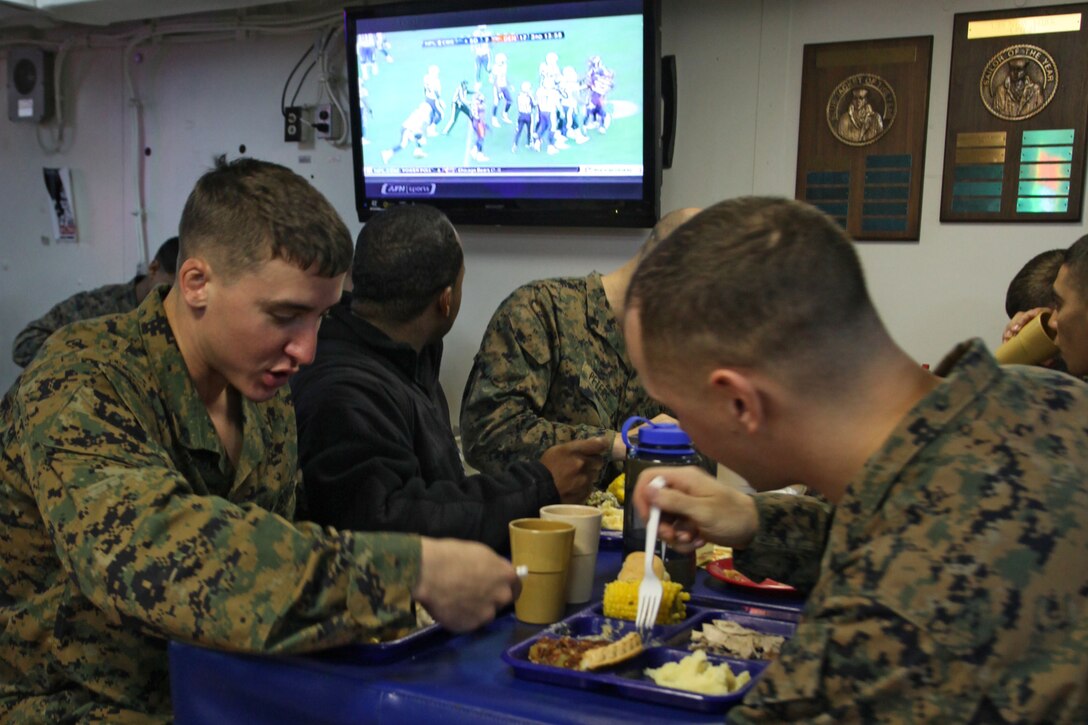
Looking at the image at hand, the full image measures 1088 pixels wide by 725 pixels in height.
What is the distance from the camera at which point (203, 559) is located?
1145 millimetres

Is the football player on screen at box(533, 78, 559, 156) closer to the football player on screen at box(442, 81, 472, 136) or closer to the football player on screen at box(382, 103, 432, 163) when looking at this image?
the football player on screen at box(442, 81, 472, 136)

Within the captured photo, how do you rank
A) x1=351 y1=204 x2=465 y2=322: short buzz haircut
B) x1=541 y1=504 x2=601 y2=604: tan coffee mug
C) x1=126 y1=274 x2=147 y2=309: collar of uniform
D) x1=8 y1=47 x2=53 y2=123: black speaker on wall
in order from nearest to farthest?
x1=541 y1=504 x2=601 y2=604: tan coffee mug
x1=351 y1=204 x2=465 y2=322: short buzz haircut
x1=126 y1=274 x2=147 y2=309: collar of uniform
x1=8 y1=47 x2=53 y2=123: black speaker on wall

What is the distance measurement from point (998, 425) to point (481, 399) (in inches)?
68.1

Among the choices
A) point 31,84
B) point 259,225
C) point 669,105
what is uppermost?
point 31,84

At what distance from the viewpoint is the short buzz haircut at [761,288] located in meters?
0.99

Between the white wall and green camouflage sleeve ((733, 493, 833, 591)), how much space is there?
6.59 ft

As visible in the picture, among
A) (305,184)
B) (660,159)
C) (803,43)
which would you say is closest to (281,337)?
(305,184)

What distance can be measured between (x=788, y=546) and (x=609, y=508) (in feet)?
2.09

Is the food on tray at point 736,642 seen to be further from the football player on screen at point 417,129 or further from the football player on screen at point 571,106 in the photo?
the football player on screen at point 417,129

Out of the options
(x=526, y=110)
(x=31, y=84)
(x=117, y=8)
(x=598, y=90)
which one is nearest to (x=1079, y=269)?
(x=598, y=90)

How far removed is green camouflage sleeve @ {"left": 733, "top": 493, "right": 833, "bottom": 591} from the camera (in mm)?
1375

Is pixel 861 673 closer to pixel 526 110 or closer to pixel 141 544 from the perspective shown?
pixel 141 544

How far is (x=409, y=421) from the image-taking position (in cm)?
191

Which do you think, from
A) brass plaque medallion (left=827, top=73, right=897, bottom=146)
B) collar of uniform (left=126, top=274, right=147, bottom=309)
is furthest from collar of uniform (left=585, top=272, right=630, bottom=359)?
collar of uniform (left=126, top=274, right=147, bottom=309)
